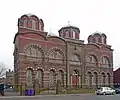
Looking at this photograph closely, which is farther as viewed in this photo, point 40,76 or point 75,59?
point 75,59

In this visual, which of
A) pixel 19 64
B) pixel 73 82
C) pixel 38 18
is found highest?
pixel 38 18

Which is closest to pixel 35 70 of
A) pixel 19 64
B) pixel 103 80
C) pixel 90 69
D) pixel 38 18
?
pixel 19 64

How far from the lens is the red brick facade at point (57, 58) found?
2168 inches

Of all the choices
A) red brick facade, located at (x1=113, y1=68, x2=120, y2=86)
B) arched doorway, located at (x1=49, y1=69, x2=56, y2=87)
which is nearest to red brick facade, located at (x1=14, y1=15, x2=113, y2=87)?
arched doorway, located at (x1=49, y1=69, x2=56, y2=87)

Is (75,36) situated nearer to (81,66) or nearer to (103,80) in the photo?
(81,66)

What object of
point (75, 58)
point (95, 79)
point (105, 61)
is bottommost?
point (95, 79)

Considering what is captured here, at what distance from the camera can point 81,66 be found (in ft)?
212

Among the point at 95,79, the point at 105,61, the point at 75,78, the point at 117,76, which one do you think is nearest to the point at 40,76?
the point at 75,78

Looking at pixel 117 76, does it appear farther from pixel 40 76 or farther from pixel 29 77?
pixel 29 77

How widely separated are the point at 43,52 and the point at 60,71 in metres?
6.34

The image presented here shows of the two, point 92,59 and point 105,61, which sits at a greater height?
point 92,59

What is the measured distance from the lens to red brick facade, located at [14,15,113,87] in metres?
55.1

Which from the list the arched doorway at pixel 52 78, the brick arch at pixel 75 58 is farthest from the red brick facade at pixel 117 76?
the arched doorway at pixel 52 78

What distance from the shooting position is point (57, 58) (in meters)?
60.2
